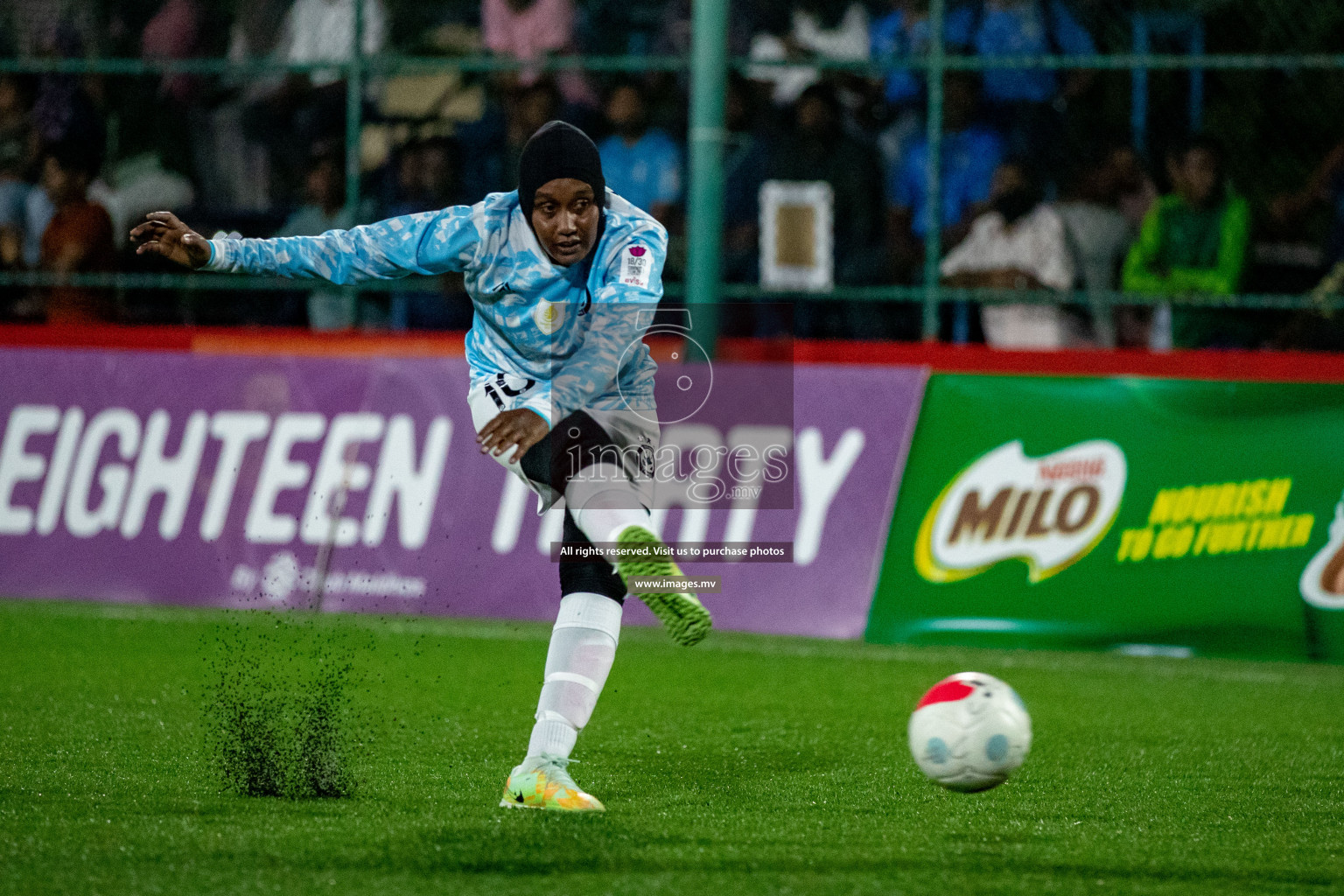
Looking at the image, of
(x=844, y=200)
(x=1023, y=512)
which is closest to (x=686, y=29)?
(x=844, y=200)

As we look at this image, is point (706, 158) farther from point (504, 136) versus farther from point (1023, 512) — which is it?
point (1023, 512)

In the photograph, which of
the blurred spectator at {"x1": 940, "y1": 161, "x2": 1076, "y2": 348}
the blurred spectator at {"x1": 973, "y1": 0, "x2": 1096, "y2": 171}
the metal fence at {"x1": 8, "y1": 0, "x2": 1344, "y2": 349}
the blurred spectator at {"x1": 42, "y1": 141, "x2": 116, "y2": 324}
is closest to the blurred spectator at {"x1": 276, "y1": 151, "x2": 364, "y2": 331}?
the metal fence at {"x1": 8, "y1": 0, "x2": 1344, "y2": 349}

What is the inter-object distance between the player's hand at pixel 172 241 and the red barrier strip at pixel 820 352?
15.3 ft

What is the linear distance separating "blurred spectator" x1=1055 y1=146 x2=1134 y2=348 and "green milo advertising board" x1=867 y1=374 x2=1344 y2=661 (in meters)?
1.18

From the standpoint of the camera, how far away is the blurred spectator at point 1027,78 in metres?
10.7

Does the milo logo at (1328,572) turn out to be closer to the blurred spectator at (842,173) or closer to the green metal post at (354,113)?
the blurred spectator at (842,173)

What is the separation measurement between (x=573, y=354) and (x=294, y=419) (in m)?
5.16

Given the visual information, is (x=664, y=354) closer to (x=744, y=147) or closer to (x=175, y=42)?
(x=744, y=147)

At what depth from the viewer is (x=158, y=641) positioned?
29.9 ft

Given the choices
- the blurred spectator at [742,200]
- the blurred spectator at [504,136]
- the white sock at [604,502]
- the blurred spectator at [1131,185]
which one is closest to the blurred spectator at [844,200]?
the blurred spectator at [742,200]

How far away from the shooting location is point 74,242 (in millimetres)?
11500

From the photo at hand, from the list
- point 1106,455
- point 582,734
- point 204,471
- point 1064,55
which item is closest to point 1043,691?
point 1106,455

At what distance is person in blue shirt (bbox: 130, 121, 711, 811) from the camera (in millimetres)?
5375

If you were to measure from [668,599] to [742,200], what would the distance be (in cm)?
624
